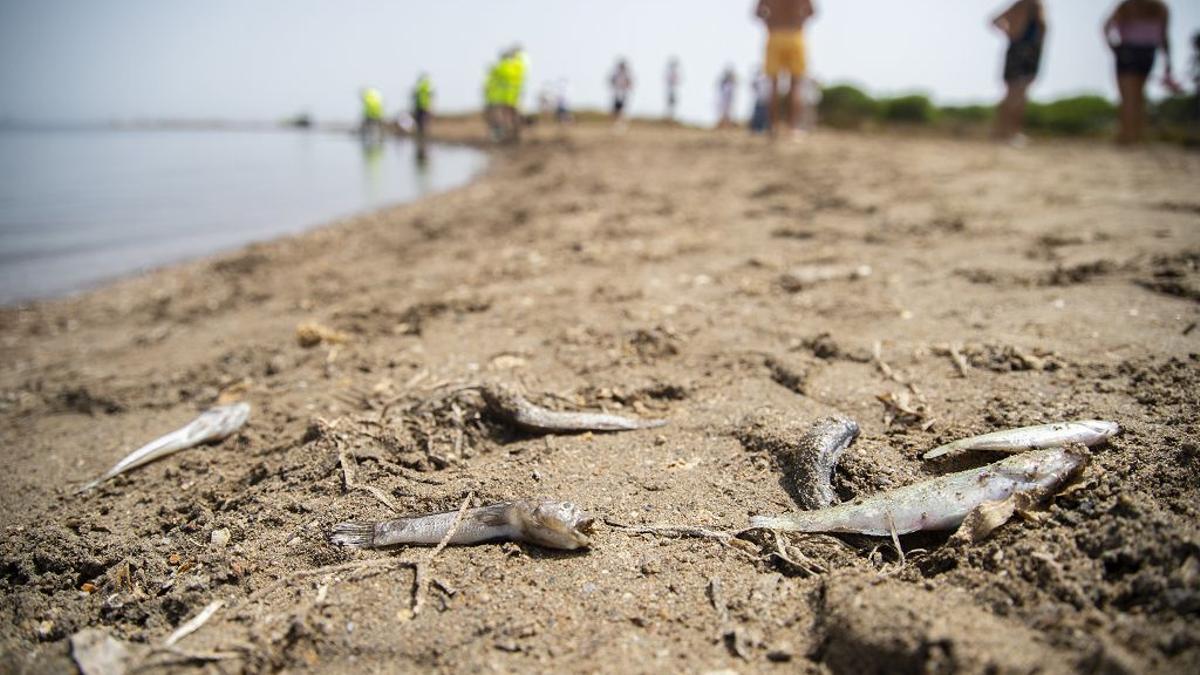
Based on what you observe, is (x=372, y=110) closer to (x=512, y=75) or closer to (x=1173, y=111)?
(x=512, y=75)

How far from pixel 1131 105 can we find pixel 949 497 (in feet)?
38.7

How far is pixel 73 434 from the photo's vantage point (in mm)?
3268

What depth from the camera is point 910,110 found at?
2150 cm

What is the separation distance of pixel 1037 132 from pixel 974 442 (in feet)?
57.3

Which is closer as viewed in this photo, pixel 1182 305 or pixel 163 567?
pixel 163 567

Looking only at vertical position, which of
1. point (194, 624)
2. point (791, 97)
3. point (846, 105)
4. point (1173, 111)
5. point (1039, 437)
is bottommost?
point (194, 624)

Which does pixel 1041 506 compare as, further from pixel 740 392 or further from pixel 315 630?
pixel 315 630

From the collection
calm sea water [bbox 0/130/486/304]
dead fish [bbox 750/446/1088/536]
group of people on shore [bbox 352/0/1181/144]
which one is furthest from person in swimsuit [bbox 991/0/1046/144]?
dead fish [bbox 750/446/1088/536]

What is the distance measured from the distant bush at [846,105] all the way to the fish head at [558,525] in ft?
69.9

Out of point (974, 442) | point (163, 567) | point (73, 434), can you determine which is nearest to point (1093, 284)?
point (974, 442)

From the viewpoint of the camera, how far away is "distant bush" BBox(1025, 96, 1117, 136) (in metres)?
16.3

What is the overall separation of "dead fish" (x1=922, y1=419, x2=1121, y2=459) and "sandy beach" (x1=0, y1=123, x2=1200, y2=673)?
0.19ft

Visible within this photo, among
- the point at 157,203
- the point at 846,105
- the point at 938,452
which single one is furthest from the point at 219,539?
the point at 846,105

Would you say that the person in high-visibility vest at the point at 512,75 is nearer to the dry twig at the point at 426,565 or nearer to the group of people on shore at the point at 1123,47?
the group of people on shore at the point at 1123,47
